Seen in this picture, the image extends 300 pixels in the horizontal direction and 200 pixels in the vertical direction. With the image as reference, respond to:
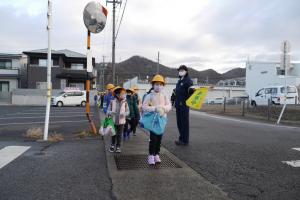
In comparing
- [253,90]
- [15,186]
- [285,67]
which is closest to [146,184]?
[15,186]

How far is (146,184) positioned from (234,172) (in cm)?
156

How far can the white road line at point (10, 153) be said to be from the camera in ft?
21.7

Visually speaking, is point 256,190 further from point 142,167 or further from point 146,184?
point 142,167

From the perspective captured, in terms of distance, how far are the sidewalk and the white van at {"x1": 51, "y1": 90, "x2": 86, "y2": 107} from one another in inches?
1249

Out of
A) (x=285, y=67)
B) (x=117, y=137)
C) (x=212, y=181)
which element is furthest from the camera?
(x=285, y=67)

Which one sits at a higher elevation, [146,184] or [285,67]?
[285,67]

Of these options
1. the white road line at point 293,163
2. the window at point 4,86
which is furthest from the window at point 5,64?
the white road line at point 293,163

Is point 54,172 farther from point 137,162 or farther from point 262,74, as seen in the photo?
point 262,74

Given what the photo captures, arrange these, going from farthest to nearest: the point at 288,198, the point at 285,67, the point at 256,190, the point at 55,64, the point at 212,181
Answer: the point at 55,64 → the point at 285,67 → the point at 212,181 → the point at 256,190 → the point at 288,198

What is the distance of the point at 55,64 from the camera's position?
155 feet

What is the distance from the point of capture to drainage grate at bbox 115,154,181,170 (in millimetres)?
6037

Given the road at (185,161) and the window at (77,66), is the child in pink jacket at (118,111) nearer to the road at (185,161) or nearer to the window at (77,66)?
the road at (185,161)

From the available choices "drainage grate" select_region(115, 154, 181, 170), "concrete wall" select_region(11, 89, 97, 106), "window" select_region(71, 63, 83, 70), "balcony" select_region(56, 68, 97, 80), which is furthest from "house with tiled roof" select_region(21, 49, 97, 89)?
"drainage grate" select_region(115, 154, 181, 170)

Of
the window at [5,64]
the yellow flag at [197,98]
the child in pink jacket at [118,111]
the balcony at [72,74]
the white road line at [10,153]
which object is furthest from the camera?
the window at [5,64]
